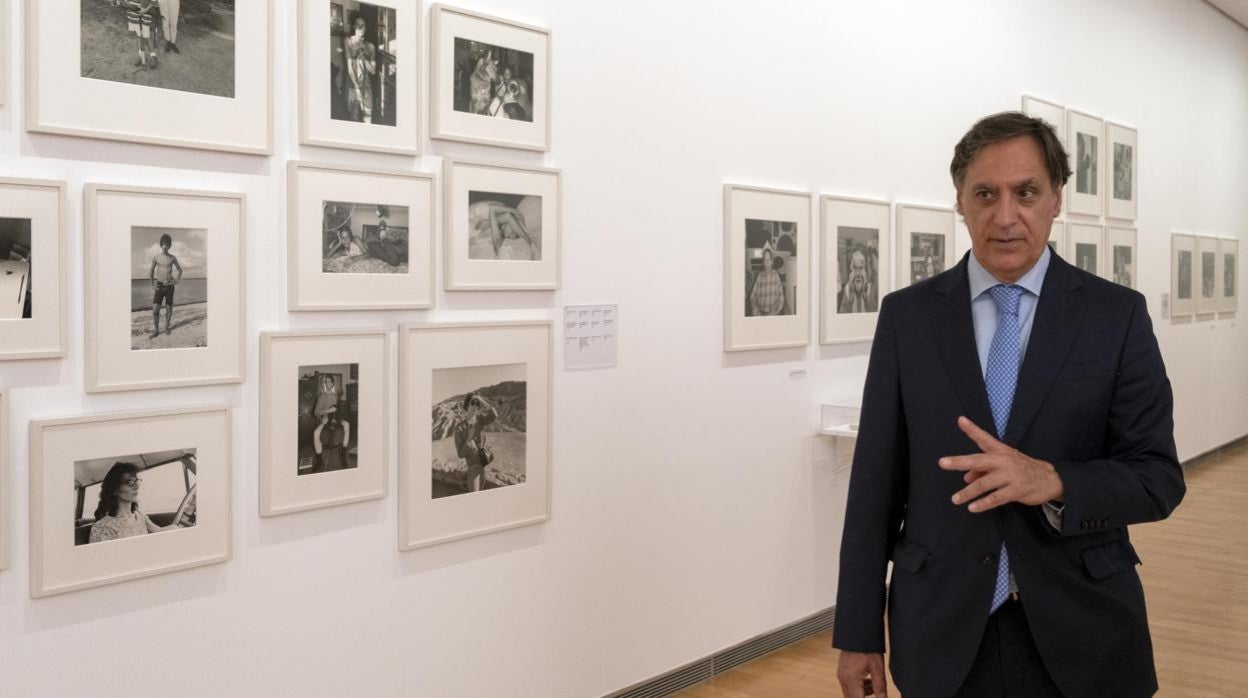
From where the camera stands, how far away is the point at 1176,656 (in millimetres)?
7047

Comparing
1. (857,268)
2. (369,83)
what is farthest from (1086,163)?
(369,83)

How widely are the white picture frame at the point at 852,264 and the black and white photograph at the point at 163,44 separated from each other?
4256 mm

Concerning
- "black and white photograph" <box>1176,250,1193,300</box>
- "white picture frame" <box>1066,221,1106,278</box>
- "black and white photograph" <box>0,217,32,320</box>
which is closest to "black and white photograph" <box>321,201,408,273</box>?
"black and white photograph" <box>0,217,32,320</box>

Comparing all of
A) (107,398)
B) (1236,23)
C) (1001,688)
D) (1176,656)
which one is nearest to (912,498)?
(1001,688)

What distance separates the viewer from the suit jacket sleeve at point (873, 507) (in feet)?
10.5

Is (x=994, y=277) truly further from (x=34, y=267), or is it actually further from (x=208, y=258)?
(x=34, y=267)

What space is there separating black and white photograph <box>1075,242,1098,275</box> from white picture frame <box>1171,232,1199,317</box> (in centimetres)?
244

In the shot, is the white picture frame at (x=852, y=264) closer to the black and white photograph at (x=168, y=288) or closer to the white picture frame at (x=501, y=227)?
the white picture frame at (x=501, y=227)

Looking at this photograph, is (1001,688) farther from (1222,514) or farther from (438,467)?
(1222,514)

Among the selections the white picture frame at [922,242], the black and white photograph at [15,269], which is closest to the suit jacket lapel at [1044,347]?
the black and white photograph at [15,269]

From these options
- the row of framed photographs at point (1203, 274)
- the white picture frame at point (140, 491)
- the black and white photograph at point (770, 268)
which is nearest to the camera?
the white picture frame at point (140, 491)

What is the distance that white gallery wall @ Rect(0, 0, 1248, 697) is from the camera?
3906mm

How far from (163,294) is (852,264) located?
4921mm

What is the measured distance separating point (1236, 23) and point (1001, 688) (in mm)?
14798
